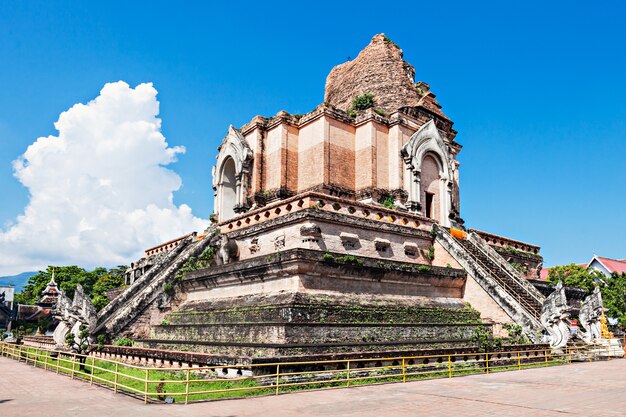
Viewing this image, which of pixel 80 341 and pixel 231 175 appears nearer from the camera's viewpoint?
pixel 80 341

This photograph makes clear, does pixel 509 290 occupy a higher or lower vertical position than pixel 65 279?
lower

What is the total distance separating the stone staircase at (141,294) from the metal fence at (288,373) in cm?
166

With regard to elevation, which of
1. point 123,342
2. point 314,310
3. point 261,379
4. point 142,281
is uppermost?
point 142,281

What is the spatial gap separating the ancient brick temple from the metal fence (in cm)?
95

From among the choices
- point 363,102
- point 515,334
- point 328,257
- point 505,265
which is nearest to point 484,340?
point 515,334

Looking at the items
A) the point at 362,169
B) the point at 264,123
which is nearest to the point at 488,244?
the point at 362,169

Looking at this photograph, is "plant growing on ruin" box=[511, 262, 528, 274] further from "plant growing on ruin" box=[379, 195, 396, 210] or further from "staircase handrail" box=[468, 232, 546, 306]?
"plant growing on ruin" box=[379, 195, 396, 210]

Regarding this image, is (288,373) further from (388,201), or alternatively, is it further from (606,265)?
(606,265)

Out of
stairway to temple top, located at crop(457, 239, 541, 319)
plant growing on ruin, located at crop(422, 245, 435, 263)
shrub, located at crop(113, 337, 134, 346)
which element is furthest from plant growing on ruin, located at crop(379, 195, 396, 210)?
shrub, located at crop(113, 337, 134, 346)

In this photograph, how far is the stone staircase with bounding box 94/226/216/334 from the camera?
18.6 m

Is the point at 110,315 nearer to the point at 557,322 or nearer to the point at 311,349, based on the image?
the point at 311,349

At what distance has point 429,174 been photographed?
84.2 ft

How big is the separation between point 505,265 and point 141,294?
14.7 metres

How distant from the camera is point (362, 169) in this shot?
24.4 m
